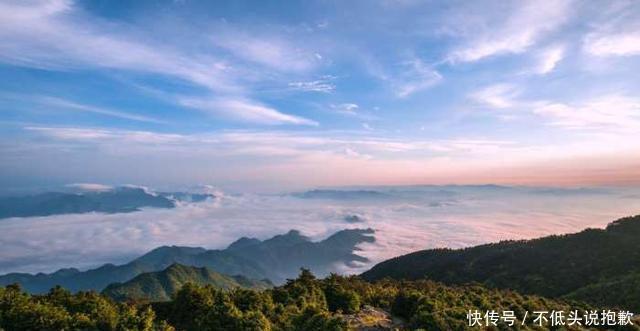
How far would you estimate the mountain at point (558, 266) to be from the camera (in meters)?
65.1

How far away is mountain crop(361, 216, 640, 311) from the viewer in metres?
65.1

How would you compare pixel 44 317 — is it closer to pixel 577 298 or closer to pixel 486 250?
pixel 577 298

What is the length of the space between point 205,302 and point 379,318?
11737 mm

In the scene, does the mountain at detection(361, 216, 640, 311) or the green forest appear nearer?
the green forest

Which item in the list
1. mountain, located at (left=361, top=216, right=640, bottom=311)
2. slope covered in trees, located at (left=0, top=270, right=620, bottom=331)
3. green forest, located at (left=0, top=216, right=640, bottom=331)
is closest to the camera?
slope covered in trees, located at (left=0, top=270, right=620, bottom=331)

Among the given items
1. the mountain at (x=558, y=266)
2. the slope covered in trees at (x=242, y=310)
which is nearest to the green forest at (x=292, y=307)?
the slope covered in trees at (x=242, y=310)

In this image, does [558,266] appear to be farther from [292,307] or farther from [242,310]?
[242,310]

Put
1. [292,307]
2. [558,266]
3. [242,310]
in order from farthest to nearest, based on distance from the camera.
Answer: [558,266] < [292,307] < [242,310]

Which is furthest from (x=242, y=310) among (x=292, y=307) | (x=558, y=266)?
(x=558, y=266)

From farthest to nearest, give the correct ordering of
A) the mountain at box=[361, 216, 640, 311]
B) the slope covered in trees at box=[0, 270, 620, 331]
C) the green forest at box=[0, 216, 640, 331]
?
the mountain at box=[361, 216, 640, 311] → the green forest at box=[0, 216, 640, 331] → the slope covered in trees at box=[0, 270, 620, 331]

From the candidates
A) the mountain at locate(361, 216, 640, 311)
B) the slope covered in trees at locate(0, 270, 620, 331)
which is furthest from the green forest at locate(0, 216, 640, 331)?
the mountain at locate(361, 216, 640, 311)

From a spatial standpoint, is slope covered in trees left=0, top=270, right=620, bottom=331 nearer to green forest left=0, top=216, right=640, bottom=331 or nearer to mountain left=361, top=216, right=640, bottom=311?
green forest left=0, top=216, right=640, bottom=331

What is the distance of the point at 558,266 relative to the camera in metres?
97.8

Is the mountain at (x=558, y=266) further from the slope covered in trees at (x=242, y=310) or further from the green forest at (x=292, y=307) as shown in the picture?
the slope covered in trees at (x=242, y=310)
